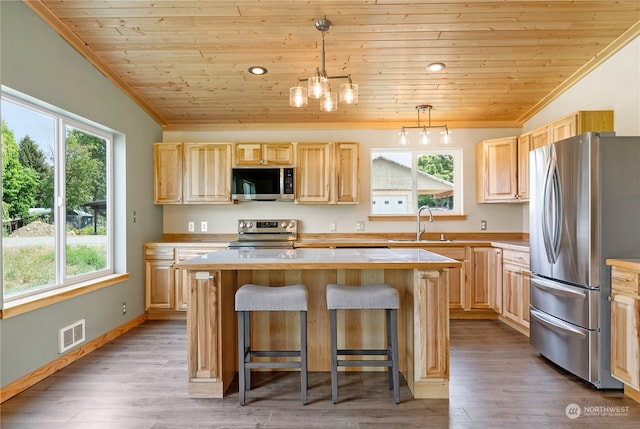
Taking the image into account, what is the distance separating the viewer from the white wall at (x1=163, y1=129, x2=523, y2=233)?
15.3 feet

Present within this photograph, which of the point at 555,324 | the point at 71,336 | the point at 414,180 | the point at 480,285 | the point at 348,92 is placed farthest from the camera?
the point at 414,180

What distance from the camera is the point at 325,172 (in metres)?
4.36

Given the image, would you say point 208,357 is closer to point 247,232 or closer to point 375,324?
point 375,324

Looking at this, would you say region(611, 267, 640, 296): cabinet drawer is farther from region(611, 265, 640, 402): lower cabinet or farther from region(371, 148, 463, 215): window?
region(371, 148, 463, 215): window

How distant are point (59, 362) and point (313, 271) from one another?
216cm

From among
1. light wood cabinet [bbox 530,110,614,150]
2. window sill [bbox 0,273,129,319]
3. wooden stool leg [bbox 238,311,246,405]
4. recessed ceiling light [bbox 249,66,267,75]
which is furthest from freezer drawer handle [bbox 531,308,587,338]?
window sill [bbox 0,273,129,319]

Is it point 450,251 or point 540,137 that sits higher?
point 540,137

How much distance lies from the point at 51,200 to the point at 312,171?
8.68 feet

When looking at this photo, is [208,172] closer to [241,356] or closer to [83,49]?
[83,49]

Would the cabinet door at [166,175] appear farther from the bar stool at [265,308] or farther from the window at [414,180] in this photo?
the bar stool at [265,308]

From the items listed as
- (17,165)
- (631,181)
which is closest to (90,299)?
(17,165)

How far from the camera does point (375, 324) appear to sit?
8.60 ft

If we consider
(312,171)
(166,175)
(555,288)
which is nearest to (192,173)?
(166,175)

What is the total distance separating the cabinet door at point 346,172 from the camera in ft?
14.3
